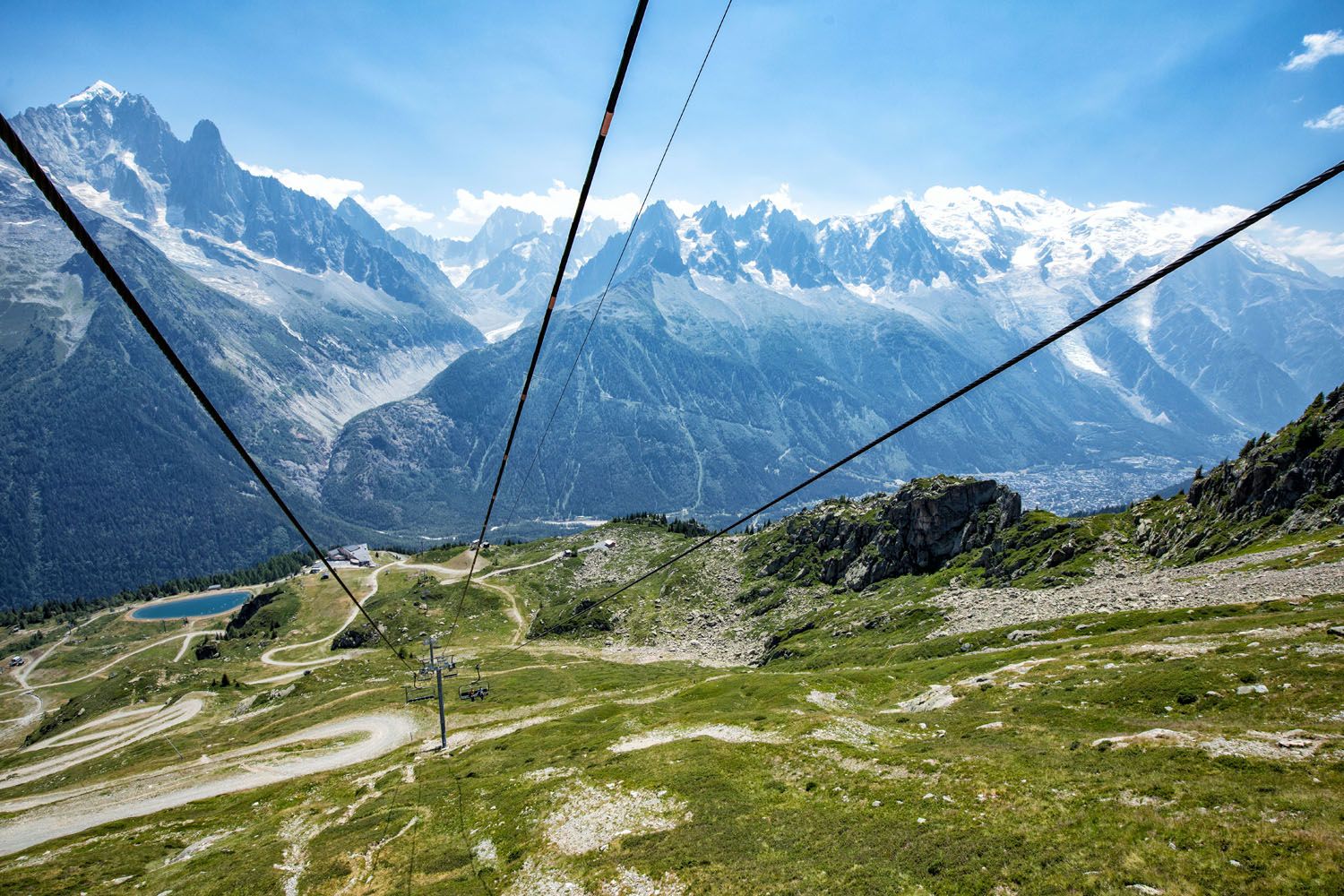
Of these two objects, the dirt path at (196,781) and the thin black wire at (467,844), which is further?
the dirt path at (196,781)

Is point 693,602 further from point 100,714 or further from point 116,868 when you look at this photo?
point 100,714

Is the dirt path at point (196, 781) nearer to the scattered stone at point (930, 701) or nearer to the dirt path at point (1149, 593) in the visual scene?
the scattered stone at point (930, 701)

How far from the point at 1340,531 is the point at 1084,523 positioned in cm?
3008

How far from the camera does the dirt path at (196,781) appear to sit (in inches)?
2736

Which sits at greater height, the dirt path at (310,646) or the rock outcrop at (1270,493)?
the rock outcrop at (1270,493)

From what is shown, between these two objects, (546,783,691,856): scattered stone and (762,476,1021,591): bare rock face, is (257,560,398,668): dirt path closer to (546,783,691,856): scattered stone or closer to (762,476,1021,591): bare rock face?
(762,476,1021,591): bare rock face

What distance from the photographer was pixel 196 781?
76625 millimetres

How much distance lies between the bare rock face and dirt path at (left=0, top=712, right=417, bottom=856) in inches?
3275

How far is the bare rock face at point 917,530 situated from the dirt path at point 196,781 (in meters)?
83.2

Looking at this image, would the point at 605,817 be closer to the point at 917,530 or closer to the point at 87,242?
the point at 87,242

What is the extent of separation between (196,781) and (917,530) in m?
115

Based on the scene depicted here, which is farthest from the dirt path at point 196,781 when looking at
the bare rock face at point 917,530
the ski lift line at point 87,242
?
the bare rock face at point 917,530

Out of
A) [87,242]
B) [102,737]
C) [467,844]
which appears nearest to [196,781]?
[467,844]

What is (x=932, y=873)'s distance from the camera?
2273cm
